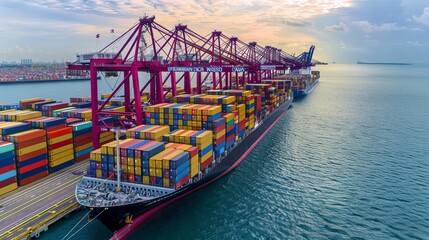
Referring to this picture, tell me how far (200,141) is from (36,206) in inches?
603

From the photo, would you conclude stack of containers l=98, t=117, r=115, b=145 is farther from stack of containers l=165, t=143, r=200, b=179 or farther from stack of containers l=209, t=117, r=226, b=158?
stack of containers l=209, t=117, r=226, b=158

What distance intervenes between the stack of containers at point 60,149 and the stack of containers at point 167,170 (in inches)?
557

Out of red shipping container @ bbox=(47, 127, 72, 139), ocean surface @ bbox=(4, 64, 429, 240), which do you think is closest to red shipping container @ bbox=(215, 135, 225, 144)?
ocean surface @ bbox=(4, 64, 429, 240)

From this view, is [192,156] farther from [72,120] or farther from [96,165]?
[72,120]

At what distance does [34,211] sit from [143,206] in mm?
9144

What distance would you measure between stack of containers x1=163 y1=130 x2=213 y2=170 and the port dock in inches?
424

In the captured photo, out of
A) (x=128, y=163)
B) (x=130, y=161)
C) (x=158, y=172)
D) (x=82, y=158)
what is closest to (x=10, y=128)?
(x=82, y=158)

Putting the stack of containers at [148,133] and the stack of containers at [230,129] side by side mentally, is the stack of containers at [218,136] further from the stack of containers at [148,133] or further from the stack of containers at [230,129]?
the stack of containers at [148,133]

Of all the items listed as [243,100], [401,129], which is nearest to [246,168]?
[243,100]

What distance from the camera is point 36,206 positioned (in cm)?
2567

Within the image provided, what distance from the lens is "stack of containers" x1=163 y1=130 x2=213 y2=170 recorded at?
98.6 feet

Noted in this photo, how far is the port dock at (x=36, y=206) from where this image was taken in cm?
2269

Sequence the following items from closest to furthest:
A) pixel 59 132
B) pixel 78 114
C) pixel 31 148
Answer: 1. pixel 31 148
2. pixel 59 132
3. pixel 78 114

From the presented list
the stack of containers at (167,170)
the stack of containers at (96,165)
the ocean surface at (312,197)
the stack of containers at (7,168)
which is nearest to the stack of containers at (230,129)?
the ocean surface at (312,197)
